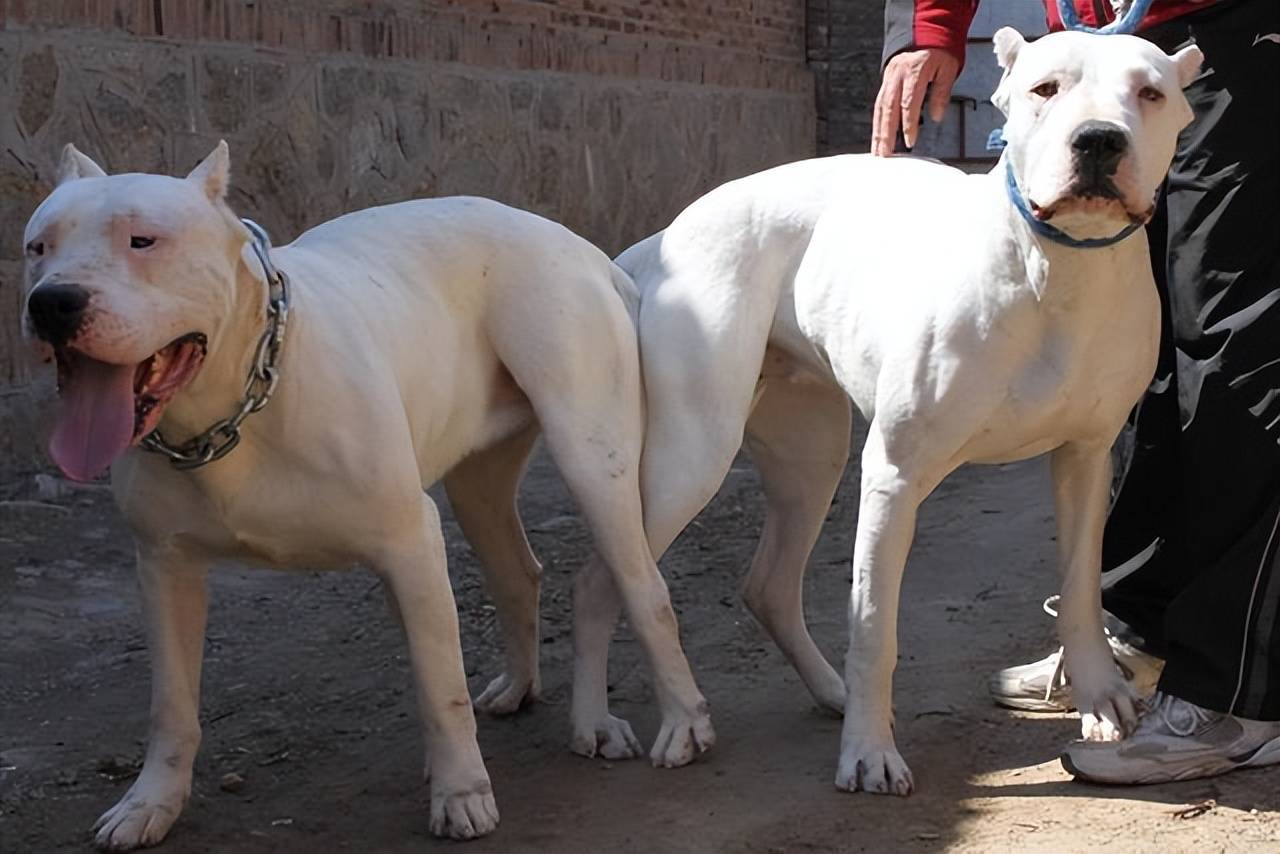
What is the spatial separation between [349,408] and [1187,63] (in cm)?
183

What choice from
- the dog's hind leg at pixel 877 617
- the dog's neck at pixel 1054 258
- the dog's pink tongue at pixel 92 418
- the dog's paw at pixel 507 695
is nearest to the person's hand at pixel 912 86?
the dog's neck at pixel 1054 258

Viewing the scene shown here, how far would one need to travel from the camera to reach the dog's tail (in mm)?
4672

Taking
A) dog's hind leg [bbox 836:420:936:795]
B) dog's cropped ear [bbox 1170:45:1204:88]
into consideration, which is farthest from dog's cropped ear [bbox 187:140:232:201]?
dog's cropped ear [bbox 1170:45:1204:88]

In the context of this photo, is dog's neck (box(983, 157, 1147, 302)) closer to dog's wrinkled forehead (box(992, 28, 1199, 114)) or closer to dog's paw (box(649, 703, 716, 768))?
dog's wrinkled forehead (box(992, 28, 1199, 114))

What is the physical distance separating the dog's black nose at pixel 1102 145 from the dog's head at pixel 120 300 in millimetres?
1638

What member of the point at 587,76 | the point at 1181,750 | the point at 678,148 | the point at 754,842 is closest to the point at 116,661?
the point at 754,842

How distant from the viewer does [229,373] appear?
3592 millimetres

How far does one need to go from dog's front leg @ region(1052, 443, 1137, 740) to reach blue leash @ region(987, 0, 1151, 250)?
568 millimetres

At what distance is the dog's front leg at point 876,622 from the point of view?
411 cm

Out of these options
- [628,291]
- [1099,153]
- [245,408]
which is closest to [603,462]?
[628,291]

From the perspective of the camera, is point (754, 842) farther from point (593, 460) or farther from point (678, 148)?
point (678, 148)

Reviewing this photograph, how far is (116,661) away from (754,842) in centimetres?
226

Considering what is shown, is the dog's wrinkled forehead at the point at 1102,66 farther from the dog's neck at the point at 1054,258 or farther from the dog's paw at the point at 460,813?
the dog's paw at the point at 460,813

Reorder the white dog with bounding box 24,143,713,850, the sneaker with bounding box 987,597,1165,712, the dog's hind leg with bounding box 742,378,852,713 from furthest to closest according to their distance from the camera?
the dog's hind leg with bounding box 742,378,852,713 → the sneaker with bounding box 987,597,1165,712 → the white dog with bounding box 24,143,713,850
